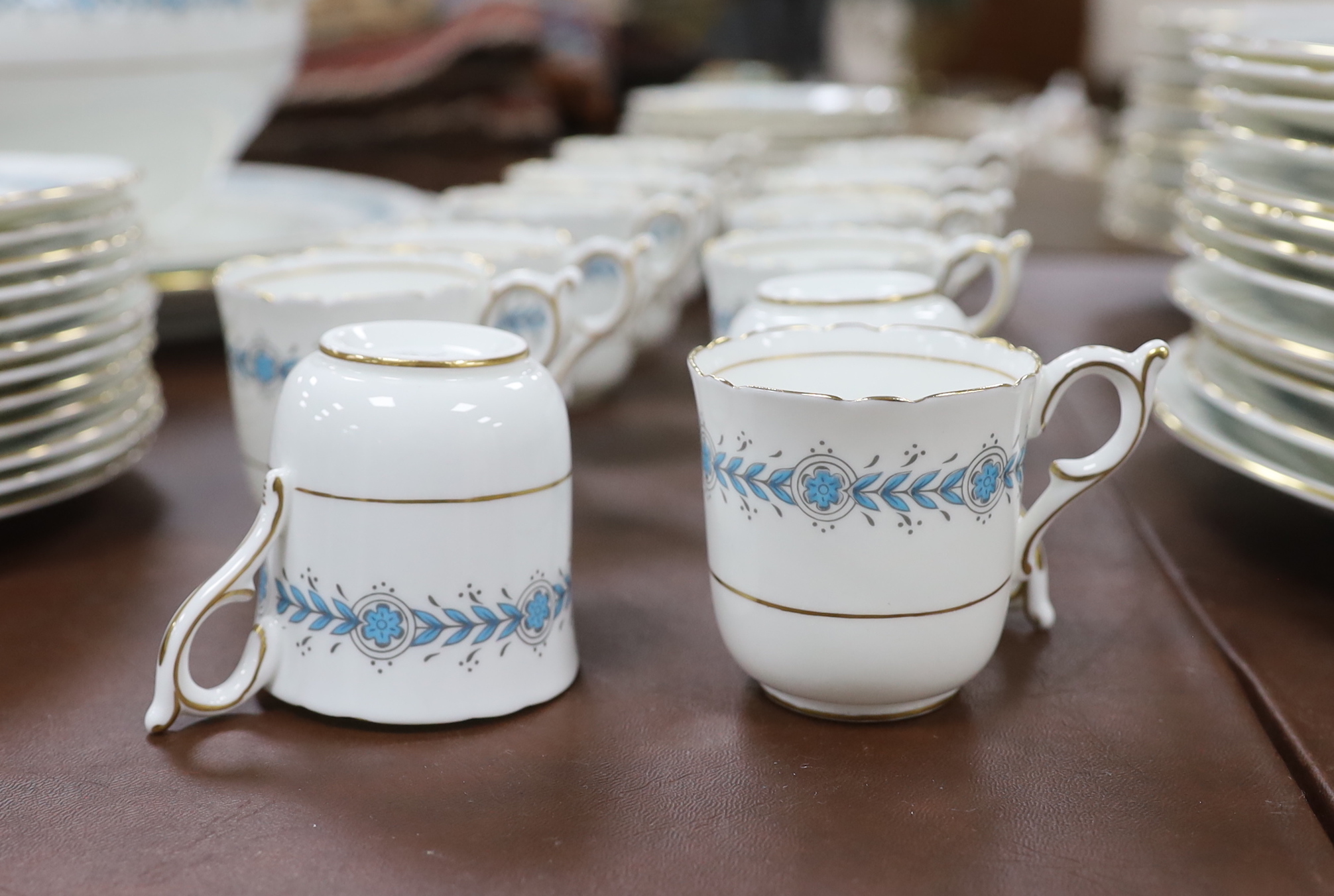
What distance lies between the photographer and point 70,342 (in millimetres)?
691

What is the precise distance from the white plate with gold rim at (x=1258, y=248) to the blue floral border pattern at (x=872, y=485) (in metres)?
0.21

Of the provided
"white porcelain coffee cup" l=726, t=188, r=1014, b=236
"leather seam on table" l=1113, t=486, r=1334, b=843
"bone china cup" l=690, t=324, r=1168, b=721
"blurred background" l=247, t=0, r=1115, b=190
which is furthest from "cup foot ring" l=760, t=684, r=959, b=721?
"blurred background" l=247, t=0, r=1115, b=190

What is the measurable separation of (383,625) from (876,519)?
0.59ft

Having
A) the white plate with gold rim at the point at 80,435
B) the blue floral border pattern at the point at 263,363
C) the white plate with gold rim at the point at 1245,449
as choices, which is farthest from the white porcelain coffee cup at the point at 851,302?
the white plate with gold rim at the point at 80,435

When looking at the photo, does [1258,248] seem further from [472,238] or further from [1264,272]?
[472,238]

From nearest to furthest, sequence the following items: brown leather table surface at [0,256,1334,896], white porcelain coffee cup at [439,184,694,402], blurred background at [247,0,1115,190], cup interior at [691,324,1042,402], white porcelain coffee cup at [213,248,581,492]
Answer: brown leather table surface at [0,256,1334,896]
cup interior at [691,324,1042,402]
white porcelain coffee cup at [213,248,581,492]
white porcelain coffee cup at [439,184,694,402]
blurred background at [247,0,1115,190]

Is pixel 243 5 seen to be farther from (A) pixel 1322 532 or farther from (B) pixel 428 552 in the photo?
(A) pixel 1322 532

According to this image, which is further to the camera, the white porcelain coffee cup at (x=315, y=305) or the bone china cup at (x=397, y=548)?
the white porcelain coffee cup at (x=315, y=305)

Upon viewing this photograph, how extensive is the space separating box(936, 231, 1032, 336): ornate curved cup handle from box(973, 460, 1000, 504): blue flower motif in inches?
11.7

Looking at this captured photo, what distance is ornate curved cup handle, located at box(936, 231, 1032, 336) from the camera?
2.60 ft

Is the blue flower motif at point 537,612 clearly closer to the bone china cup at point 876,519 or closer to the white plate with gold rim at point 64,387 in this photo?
the bone china cup at point 876,519

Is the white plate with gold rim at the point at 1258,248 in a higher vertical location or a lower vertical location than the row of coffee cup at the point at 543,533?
higher

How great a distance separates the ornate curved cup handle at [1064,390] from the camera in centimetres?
52

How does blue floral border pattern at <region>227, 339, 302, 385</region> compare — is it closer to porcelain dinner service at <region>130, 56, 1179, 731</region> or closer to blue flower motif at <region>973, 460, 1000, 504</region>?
porcelain dinner service at <region>130, 56, 1179, 731</region>
